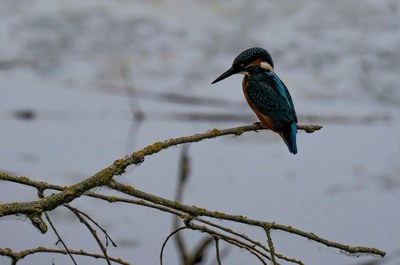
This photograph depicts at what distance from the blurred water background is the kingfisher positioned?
1.11 meters

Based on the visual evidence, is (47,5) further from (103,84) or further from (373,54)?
(373,54)

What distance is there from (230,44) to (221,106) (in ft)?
3.21

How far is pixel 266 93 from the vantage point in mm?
2473

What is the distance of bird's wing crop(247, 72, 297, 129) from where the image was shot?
2.38 m

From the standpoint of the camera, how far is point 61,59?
210 inches

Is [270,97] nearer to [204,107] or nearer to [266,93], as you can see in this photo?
[266,93]

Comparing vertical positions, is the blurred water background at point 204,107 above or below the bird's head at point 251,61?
above

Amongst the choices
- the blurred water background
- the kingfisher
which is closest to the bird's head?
the kingfisher

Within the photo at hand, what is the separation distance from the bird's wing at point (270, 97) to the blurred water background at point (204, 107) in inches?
43.1

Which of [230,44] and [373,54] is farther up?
[230,44]

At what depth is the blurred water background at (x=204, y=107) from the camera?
3.78m

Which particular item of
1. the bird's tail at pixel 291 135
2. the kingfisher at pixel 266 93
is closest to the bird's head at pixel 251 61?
the kingfisher at pixel 266 93

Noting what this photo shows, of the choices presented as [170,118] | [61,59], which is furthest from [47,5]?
[170,118]

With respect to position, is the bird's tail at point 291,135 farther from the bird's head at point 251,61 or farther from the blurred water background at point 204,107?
the blurred water background at point 204,107
